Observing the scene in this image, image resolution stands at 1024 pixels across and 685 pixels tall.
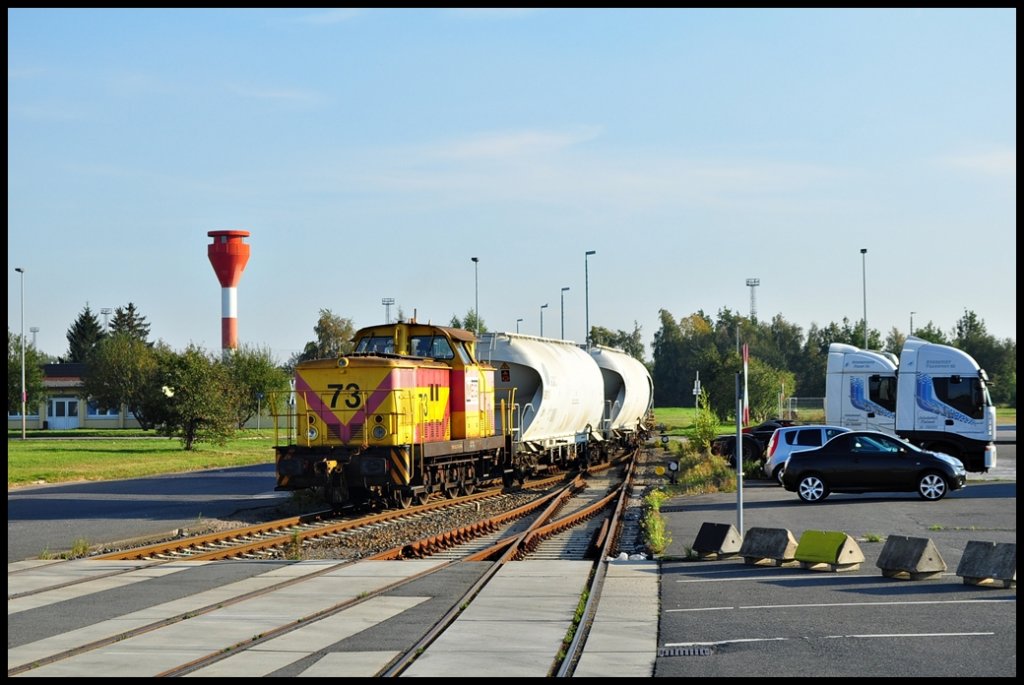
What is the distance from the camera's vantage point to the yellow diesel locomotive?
23.9 meters

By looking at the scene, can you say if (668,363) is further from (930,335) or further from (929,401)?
(929,401)

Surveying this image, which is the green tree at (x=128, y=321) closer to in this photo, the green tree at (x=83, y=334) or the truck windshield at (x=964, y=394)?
the green tree at (x=83, y=334)

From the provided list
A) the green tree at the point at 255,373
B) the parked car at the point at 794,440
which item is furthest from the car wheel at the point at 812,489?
the green tree at the point at 255,373

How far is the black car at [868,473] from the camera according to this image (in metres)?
25.9

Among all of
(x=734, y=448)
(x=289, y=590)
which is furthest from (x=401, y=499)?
(x=734, y=448)

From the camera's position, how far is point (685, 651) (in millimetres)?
10516

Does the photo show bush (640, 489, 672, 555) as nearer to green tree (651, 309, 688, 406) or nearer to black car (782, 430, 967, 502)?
black car (782, 430, 967, 502)

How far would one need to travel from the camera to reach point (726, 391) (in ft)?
224

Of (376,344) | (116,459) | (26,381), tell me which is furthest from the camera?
(26,381)

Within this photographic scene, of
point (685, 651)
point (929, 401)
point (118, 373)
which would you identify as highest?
point (118, 373)

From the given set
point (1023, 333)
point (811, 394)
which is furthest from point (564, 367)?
point (811, 394)

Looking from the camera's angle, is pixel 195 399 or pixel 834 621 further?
pixel 195 399

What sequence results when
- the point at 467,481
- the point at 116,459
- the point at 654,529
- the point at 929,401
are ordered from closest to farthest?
the point at 654,529, the point at 467,481, the point at 929,401, the point at 116,459

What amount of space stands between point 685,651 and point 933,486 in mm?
17104
